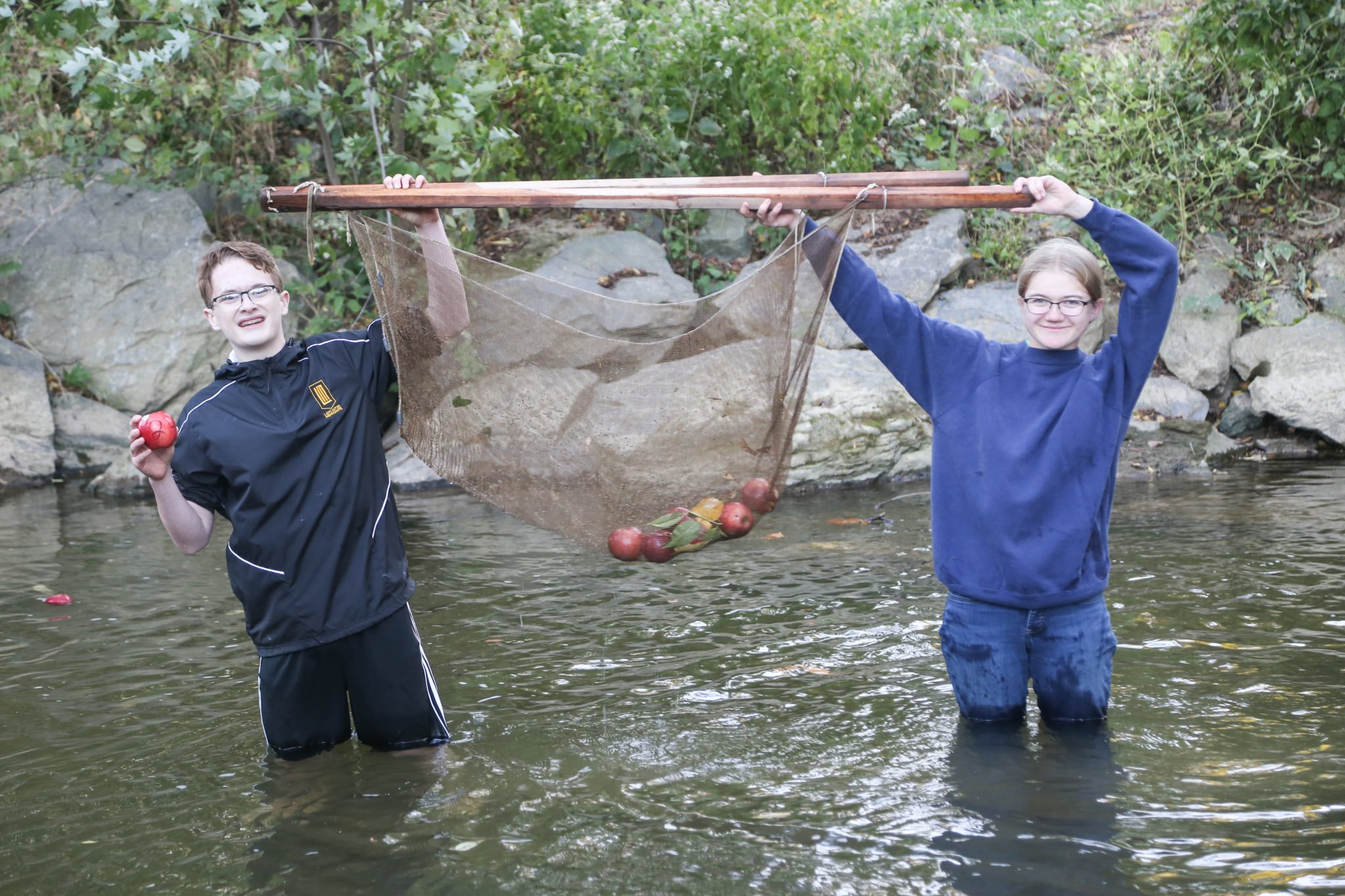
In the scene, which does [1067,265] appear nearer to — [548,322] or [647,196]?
[647,196]

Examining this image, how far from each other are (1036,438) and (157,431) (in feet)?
7.71

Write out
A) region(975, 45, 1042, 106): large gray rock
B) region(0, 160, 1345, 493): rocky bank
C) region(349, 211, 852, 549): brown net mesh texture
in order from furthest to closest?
region(975, 45, 1042, 106): large gray rock
region(0, 160, 1345, 493): rocky bank
region(349, 211, 852, 549): brown net mesh texture

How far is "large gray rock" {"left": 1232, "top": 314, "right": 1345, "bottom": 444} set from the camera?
29.9ft

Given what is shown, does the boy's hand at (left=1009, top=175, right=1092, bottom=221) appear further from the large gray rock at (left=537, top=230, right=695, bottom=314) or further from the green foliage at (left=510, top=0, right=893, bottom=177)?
the green foliage at (left=510, top=0, right=893, bottom=177)

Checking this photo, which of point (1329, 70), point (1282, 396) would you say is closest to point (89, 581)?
point (1282, 396)

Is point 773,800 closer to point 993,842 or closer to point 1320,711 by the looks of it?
point 993,842

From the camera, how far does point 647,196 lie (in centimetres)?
346

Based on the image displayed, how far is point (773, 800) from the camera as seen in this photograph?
141 inches

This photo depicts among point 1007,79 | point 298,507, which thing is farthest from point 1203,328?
point 298,507

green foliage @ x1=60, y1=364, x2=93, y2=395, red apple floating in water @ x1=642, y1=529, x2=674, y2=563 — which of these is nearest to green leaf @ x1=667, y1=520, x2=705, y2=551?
red apple floating in water @ x1=642, y1=529, x2=674, y2=563

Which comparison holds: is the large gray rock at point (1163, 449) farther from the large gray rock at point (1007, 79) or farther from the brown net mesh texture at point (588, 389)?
the brown net mesh texture at point (588, 389)

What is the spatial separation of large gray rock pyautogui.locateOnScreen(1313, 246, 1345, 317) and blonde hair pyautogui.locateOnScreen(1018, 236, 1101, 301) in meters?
7.69

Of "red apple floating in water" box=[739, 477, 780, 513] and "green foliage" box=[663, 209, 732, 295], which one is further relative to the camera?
"green foliage" box=[663, 209, 732, 295]

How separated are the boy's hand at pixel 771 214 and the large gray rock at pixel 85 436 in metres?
8.24
